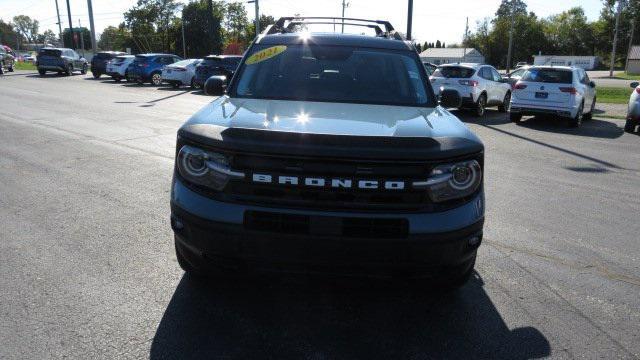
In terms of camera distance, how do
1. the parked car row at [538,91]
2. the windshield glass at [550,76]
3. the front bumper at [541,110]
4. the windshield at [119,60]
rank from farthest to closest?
the windshield at [119,60] < the windshield glass at [550,76] < the parked car row at [538,91] < the front bumper at [541,110]

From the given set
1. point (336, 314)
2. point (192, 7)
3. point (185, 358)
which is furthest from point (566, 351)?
point (192, 7)

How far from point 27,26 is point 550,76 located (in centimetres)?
19944

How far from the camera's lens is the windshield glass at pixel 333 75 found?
13.2 feet

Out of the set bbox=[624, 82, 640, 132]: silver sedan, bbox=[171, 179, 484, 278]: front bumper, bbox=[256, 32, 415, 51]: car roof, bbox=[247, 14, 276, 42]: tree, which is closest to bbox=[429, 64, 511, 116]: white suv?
bbox=[624, 82, 640, 132]: silver sedan

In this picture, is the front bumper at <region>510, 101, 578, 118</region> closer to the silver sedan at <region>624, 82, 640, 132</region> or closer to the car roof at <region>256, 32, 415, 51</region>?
the silver sedan at <region>624, 82, 640, 132</region>

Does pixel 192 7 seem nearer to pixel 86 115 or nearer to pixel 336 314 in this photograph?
pixel 86 115

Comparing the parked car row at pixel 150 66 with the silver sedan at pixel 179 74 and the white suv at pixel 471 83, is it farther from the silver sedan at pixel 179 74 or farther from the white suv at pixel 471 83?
the white suv at pixel 471 83

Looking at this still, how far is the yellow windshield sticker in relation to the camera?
440 cm

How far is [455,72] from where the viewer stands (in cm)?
1577

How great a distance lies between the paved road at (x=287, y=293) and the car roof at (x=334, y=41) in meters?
1.96

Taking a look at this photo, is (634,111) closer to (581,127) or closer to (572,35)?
(581,127)

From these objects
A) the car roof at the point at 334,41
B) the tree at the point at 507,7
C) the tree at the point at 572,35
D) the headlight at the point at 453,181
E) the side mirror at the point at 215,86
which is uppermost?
the tree at the point at 507,7

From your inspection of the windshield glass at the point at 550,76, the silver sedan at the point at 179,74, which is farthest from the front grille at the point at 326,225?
the silver sedan at the point at 179,74

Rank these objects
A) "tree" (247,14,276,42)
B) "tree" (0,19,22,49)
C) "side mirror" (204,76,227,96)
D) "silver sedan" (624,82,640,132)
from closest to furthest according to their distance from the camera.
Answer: "side mirror" (204,76,227,96)
"silver sedan" (624,82,640,132)
"tree" (247,14,276,42)
"tree" (0,19,22,49)
